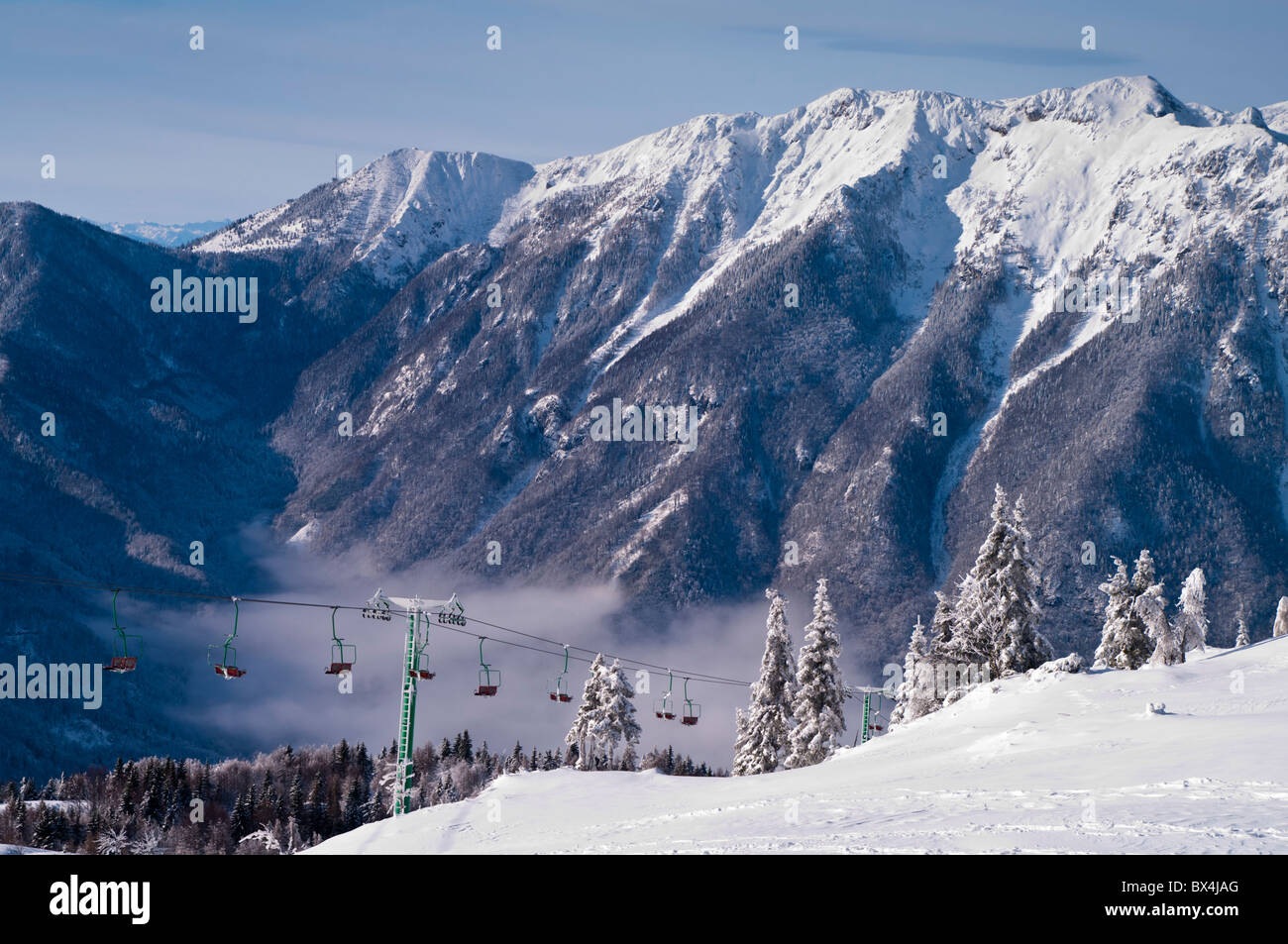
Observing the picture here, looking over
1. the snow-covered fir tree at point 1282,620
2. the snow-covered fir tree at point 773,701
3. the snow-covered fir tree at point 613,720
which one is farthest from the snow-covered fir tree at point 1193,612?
the snow-covered fir tree at point 613,720

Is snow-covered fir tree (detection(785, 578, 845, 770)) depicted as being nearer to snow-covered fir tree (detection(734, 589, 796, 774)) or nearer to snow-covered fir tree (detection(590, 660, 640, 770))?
snow-covered fir tree (detection(734, 589, 796, 774))

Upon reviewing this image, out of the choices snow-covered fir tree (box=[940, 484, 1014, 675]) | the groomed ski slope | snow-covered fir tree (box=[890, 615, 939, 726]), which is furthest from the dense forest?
the groomed ski slope

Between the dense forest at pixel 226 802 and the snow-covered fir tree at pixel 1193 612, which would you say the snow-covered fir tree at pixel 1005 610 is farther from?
the dense forest at pixel 226 802
